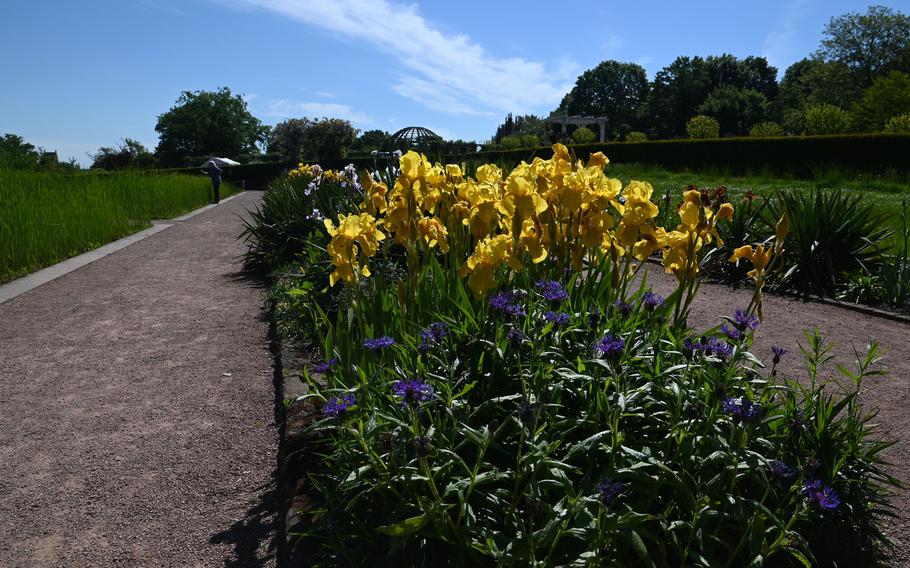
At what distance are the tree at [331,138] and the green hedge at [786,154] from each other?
2513 centimetres

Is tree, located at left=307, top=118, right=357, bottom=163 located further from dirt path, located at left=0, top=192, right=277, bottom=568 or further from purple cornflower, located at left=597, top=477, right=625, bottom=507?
purple cornflower, located at left=597, top=477, right=625, bottom=507

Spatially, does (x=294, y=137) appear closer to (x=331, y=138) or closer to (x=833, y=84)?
(x=331, y=138)

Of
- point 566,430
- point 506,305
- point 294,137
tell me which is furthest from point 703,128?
point 566,430

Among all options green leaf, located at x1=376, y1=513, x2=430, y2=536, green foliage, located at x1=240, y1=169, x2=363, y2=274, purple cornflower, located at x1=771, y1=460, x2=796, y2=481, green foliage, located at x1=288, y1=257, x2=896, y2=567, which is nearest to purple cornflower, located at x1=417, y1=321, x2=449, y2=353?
green foliage, located at x1=288, y1=257, x2=896, y2=567

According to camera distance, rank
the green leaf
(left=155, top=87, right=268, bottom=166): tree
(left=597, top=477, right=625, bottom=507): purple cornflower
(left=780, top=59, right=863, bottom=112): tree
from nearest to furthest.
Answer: (left=597, top=477, right=625, bottom=507): purple cornflower < the green leaf < (left=780, top=59, right=863, bottom=112): tree < (left=155, top=87, right=268, bottom=166): tree

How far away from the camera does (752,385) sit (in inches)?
85.0

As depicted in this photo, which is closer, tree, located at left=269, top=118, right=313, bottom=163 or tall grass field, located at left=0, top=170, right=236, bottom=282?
tall grass field, located at left=0, top=170, right=236, bottom=282

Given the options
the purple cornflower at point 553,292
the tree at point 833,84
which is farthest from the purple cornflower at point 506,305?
the tree at point 833,84

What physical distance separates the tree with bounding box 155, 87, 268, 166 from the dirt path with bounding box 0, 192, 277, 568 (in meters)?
63.1

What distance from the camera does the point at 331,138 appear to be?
141 feet

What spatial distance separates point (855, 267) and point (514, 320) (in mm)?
5232

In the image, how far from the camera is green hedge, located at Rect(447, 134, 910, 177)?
52.3 ft

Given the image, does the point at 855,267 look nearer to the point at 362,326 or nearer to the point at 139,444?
the point at 362,326

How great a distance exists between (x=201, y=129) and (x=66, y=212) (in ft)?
195
